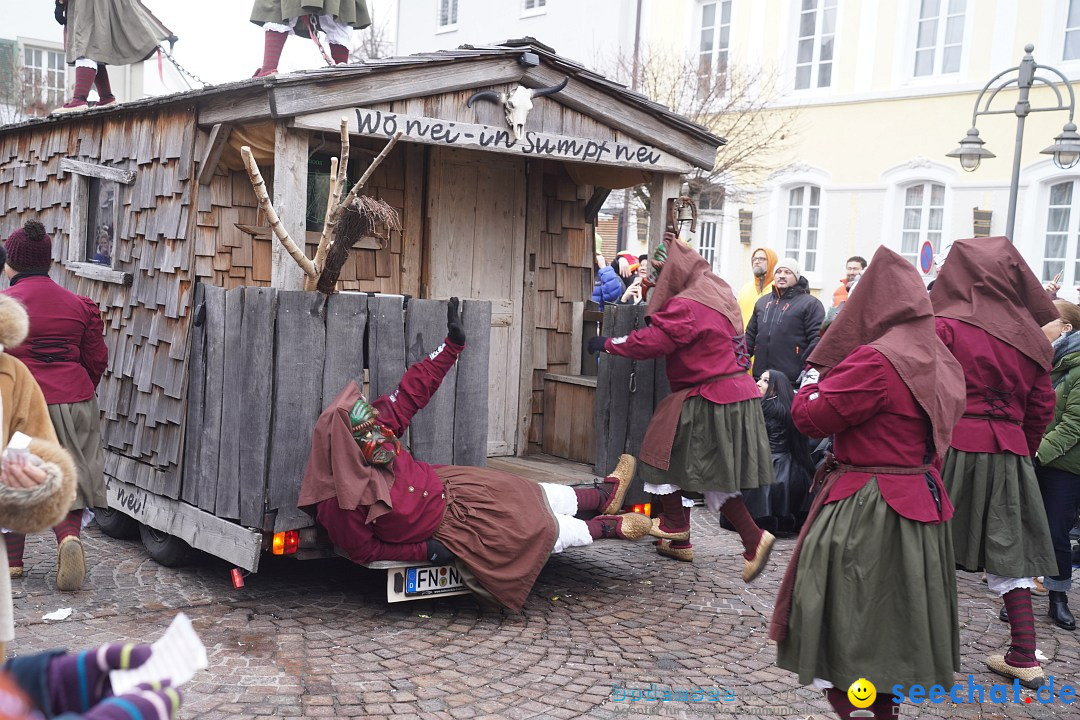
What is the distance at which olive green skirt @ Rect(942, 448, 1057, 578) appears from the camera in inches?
201

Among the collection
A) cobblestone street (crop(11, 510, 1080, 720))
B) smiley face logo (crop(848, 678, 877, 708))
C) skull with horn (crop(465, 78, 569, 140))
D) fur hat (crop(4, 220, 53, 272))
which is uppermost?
skull with horn (crop(465, 78, 569, 140))

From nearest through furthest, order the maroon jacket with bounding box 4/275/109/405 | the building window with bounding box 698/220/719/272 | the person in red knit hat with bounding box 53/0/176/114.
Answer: the maroon jacket with bounding box 4/275/109/405 < the person in red knit hat with bounding box 53/0/176/114 < the building window with bounding box 698/220/719/272

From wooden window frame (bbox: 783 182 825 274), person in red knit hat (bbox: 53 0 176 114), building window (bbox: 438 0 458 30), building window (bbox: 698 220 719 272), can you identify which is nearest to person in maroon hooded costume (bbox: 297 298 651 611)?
person in red knit hat (bbox: 53 0 176 114)

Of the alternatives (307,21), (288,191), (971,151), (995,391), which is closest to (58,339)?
(288,191)

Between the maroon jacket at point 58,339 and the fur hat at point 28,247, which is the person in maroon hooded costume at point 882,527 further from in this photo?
the fur hat at point 28,247

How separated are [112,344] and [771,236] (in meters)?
15.9

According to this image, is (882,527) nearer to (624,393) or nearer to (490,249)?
(624,393)

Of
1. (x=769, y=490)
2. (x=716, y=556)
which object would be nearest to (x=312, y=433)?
(x=716, y=556)

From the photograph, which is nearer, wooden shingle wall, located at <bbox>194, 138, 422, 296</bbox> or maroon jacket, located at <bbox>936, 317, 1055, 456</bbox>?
maroon jacket, located at <bbox>936, 317, 1055, 456</bbox>

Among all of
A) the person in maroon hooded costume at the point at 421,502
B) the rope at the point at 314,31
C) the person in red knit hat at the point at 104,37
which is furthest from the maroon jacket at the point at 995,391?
the person in red knit hat at the point at 104,37

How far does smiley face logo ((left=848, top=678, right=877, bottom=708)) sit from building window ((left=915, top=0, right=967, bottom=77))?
16.5 m

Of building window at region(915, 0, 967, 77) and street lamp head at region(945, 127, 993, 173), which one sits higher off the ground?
building window at region(915, 0, 967, 77)

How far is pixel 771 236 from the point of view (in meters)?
21.1

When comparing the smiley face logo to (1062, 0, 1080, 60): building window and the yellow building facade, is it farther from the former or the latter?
(1062, 0, 1080, 60): building window
